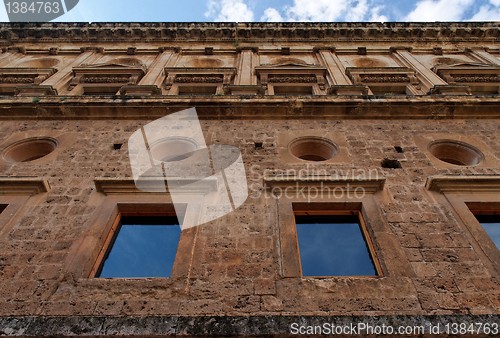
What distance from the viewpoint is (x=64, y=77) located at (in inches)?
502

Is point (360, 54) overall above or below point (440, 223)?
above

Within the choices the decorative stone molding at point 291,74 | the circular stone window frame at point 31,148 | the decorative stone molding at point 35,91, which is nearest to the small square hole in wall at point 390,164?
the decorative stone molding at point 291,74

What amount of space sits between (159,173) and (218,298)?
338cm

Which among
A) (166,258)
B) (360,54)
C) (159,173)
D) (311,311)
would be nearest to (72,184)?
(159,173)

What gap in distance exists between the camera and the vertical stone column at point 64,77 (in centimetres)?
1195

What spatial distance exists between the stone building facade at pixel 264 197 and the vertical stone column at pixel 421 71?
0.08 metres

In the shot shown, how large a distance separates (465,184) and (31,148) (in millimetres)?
8899

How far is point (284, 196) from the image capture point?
6926 millimetres

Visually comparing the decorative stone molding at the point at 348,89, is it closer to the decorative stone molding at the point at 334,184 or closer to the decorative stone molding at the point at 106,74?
the decorative stone molding at the point at 334,184

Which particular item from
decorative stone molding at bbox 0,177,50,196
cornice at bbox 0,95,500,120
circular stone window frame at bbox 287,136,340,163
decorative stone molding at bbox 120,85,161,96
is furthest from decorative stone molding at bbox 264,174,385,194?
decorative stone molding at bbox 120,85,161,96

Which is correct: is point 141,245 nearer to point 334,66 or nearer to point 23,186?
point 23,186

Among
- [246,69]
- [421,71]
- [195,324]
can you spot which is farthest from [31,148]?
[421,71]

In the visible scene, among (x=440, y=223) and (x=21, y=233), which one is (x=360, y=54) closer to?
(x=440, y=223)

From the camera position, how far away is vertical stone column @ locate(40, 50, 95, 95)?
11948 mm
